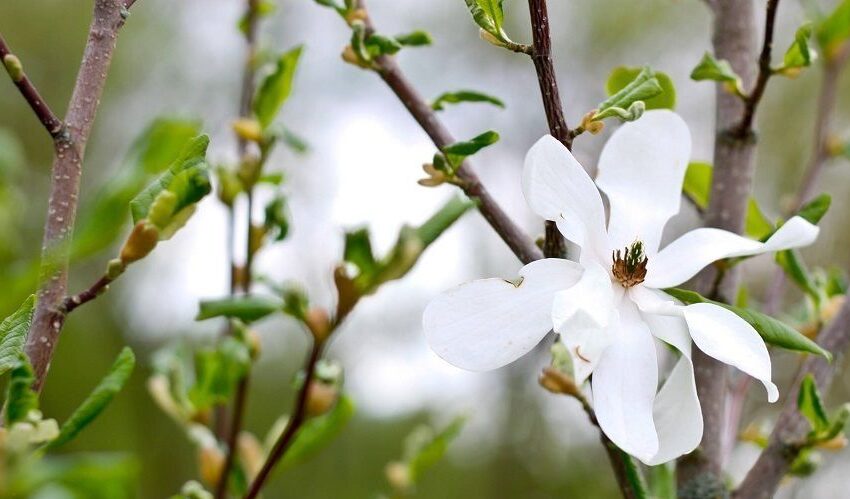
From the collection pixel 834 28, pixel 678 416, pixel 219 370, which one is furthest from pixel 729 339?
pixel 834 28

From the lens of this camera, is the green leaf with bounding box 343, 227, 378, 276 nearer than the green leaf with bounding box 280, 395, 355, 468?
Yes

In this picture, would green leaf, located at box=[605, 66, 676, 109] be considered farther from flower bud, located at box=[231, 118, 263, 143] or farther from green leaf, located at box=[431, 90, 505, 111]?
flower bud, located at box=[231, 118, 263, 143]

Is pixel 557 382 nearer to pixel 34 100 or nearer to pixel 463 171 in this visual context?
pixel 463 171

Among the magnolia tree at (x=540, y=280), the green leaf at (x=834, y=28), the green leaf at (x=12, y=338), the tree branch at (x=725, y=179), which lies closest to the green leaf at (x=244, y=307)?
the magnolia tree at (x=540, y=280)

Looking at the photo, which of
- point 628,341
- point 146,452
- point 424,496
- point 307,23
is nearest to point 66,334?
point 146,452

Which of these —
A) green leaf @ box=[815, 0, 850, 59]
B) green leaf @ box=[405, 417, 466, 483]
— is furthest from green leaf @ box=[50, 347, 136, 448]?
green leaf @ box=[815, 0, 850, 59]

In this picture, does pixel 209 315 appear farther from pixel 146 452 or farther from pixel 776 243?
pixel 146 452
